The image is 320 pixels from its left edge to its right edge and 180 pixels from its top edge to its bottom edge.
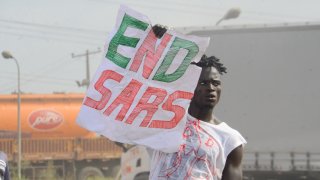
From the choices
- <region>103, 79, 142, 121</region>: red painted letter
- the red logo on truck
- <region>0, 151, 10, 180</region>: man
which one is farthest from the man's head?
the red logo on truck

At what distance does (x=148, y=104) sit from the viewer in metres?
4.24

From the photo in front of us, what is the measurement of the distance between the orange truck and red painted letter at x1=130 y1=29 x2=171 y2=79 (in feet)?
74.9

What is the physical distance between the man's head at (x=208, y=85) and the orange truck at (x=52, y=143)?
22.9 metres

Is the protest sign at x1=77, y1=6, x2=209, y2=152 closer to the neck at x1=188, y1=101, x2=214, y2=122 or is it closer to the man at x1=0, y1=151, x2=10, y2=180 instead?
the neck at x1=188, y1=101, x2=214, y2=122

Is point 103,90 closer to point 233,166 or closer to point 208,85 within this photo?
point 208,85

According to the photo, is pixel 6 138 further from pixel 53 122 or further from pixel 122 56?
pixel 122 56

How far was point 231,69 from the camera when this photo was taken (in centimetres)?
1209

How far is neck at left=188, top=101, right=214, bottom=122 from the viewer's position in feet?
13.4

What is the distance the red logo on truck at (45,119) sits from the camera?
2805 centimetres

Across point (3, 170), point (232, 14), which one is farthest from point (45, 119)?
point (3, 170)

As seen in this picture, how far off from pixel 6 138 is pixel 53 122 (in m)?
1.96

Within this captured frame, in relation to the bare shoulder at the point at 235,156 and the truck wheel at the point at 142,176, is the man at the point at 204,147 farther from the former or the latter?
the truck wheel at the point at 142,176

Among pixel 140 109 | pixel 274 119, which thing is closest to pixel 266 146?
pixel 274 119

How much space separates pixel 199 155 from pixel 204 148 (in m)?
0.05
